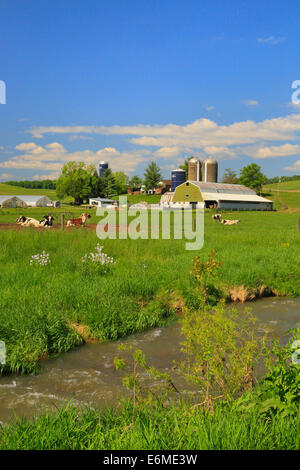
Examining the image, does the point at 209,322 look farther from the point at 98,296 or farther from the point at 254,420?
the point at 98,296

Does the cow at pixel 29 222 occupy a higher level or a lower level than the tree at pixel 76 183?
lower

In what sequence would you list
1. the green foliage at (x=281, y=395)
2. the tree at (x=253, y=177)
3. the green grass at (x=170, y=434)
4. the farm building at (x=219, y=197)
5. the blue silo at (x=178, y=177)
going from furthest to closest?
the blue silo at (x=178, y=177)
the tree at (x=253, y=177)
the farm building at (x=219, y=197)
the green foliage at (x=281, y=395)
the green grass at (x=170, y=434)

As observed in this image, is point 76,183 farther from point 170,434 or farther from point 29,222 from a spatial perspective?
point 170,434

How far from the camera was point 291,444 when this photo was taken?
308 centimetres

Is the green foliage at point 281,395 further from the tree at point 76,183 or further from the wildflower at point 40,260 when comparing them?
the tree at point 76,183

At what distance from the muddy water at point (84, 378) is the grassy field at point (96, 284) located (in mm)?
336

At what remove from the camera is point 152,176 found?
382ft

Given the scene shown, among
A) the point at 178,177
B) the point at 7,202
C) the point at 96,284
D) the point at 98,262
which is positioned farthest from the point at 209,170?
the point at 96,284

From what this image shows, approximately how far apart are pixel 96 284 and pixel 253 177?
98163 mm

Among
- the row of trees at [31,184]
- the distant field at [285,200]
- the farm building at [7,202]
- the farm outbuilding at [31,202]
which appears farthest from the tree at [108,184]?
the row of trees at [31,184]

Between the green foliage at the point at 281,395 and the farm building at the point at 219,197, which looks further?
the farm building at the point at 219,197

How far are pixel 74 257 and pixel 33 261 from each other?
4.67 feet

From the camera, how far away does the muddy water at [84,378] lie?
17.2ft

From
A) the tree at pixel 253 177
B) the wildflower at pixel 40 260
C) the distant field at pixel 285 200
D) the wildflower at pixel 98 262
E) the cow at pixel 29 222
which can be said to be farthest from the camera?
the tree at pixel 253 177
